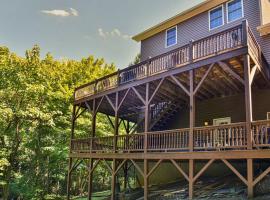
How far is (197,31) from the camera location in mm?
17359

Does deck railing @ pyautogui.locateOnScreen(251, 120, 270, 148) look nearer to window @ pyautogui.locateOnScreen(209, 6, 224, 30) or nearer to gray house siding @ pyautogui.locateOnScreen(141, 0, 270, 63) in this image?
gray house siding @ pyautogui.locateOnScreen(141, 0, 270, 63)

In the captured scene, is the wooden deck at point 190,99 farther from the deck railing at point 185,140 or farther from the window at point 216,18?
the window at point 216,18

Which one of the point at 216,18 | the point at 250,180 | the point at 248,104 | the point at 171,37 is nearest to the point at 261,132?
the point at 248,104

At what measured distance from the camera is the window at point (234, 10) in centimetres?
1554

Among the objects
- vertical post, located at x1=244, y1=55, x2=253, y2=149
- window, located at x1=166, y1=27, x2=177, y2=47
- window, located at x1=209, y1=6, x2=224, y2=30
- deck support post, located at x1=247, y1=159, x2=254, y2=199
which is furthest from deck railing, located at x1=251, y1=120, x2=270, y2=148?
window, located at x1=166, y1=27, x2=177, y2=47

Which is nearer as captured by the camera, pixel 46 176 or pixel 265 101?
pixel 265 101

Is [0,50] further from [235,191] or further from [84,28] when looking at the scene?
[84,28]

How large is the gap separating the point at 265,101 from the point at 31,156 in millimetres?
18587

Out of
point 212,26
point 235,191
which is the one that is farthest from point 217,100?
Answer: point 235,191

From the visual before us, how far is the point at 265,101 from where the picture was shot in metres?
13.6

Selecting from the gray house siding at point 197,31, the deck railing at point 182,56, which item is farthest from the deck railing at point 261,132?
the gray house siding at point 197,31

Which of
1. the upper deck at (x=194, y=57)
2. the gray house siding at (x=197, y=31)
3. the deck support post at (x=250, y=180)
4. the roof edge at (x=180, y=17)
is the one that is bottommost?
the deck support post at (x=250, y=180)

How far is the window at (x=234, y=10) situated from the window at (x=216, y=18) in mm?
467

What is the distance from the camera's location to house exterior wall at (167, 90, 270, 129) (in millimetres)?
13641
